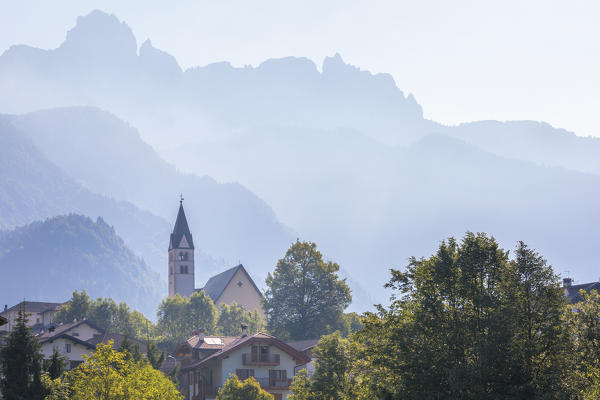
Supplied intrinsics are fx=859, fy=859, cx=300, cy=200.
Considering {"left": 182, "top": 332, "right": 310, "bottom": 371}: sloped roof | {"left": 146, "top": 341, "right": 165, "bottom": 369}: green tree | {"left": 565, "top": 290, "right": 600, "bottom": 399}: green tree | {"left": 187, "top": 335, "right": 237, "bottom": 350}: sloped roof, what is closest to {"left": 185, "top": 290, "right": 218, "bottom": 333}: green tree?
{"left": 187, "top": 335, "right": 237, "bottom": 350}: sloped roof

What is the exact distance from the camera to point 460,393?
37.0m

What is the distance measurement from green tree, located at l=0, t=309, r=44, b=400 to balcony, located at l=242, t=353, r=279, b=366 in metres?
41.8

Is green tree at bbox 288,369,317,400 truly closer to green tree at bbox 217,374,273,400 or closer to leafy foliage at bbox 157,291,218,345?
green tree at bbox 217,374,273,400

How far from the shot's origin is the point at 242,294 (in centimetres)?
17338

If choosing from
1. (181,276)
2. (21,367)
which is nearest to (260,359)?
(21,367)

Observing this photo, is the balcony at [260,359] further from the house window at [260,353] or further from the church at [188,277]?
the church at [188,277]

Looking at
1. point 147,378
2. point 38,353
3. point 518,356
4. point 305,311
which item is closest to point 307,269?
point 305,311

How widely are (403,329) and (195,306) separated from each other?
103492 millimetres

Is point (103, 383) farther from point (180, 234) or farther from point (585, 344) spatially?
point (180, 234)

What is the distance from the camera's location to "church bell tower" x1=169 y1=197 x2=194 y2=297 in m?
169

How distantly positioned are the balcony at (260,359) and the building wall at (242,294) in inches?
3199

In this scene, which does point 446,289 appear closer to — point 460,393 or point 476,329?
point 476,329

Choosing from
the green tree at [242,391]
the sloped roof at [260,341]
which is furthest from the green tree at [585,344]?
the sloped roof at [260,341]

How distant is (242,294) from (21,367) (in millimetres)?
127755
